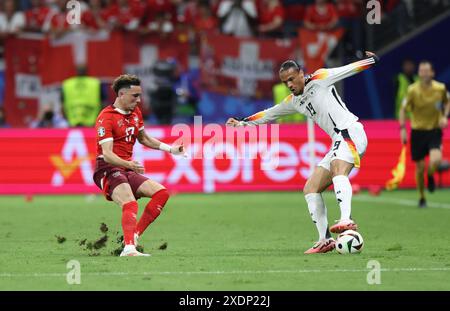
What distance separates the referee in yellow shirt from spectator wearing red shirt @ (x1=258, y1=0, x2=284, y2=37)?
24.1 feet

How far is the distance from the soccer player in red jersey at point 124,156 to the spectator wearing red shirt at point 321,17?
46.1ft

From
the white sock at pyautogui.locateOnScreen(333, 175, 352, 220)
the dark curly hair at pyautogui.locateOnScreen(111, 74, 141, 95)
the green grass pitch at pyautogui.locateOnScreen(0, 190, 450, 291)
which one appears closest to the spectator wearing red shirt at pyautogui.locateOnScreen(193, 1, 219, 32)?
the green grass pitch at pyautogui.locateOnScreen(0, 190, 450, 291)

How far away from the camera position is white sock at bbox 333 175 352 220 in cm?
1248

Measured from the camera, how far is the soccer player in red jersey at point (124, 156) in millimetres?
12414

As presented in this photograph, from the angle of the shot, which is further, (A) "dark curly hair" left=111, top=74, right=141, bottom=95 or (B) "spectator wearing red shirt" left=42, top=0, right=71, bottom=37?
(B) "spectator wearing red shirt" left=42, top=0, right=71, bottom=37

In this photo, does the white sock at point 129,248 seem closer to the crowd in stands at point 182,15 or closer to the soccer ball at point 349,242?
the soccer ball at point 349,242

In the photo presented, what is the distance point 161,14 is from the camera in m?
26.1

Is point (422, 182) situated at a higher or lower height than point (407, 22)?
lower

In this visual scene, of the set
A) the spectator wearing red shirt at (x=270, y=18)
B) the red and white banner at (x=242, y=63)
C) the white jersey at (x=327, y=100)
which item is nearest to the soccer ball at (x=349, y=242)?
the white jersey at (x=327, y=100)

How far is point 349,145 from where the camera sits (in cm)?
1285

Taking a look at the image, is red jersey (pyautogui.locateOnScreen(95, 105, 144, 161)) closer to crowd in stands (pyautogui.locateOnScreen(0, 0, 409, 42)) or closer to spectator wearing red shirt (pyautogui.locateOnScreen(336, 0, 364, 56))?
crowd in stands (pyautogui.locateOnScreen(0, 0, 409, 42))
